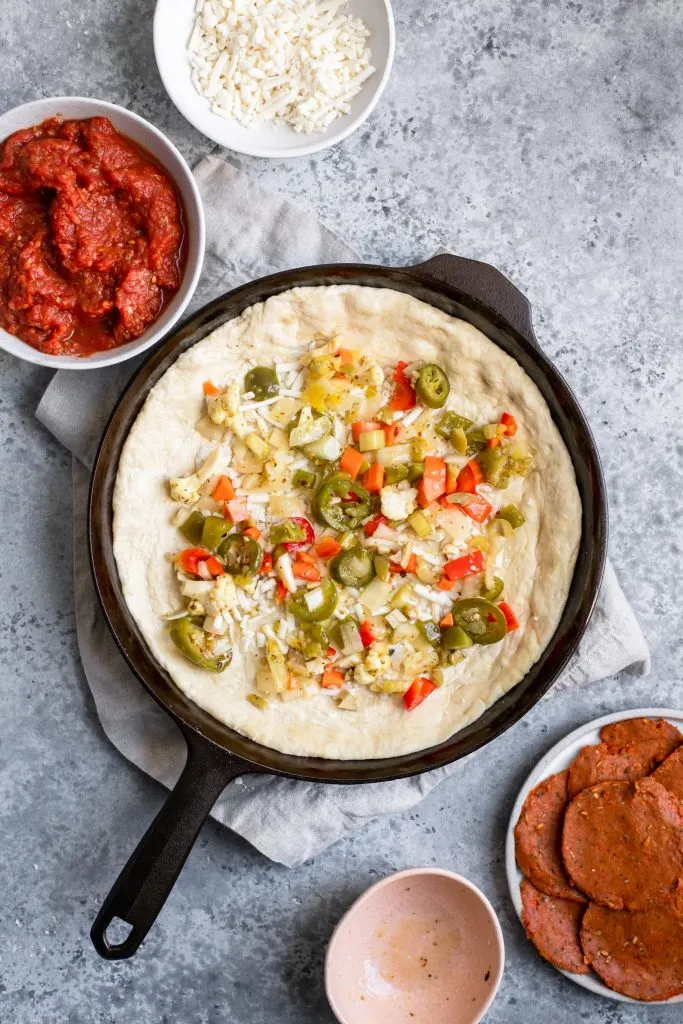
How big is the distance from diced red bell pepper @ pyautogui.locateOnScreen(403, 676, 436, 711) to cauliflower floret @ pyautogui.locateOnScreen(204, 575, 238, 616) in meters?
0.80

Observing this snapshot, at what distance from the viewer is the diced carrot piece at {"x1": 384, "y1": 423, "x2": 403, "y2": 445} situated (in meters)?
3.63

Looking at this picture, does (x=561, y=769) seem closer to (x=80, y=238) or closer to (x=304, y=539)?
(x=304, y=539)

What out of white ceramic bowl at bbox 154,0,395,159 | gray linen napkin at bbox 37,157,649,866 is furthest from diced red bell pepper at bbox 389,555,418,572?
white ceramic bowl at bbox 154,0,395,159

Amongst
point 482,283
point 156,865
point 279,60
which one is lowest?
point 156,865

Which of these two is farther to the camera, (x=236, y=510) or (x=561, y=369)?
(x=561, y=369)

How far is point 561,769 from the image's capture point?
383 centimetres

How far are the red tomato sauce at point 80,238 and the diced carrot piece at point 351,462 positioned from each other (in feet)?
3.11

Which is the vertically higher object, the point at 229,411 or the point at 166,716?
the point at 229,411

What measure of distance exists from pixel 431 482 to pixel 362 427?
37 centimetres

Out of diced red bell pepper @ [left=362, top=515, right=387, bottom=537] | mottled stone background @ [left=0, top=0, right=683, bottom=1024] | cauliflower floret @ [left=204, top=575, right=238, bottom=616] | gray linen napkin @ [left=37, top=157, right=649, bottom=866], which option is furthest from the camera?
mottled stone background @ [left=0, top=0, right=683, bottom=1024]

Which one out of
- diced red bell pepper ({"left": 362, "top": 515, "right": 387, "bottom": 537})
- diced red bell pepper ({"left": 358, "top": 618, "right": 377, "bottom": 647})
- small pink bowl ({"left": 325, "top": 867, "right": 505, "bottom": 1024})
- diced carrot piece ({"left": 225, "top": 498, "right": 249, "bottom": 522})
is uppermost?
diced red bell pepper ({"left": 362, "top": 515, "right": 387, "bottom": 537})

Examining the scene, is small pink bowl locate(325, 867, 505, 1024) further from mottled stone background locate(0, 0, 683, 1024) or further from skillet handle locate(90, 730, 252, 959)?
skillet handle locate(90, 730, 252, 959)

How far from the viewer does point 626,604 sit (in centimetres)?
384

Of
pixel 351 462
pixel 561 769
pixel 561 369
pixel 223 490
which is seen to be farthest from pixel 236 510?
pixel 561 769
